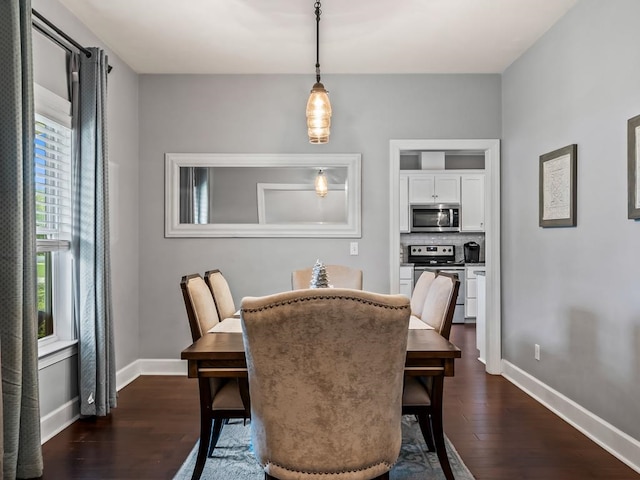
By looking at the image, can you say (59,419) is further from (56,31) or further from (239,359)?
(56,31)

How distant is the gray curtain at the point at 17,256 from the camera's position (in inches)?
84.3

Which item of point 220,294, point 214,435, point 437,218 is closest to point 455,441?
point 214,435

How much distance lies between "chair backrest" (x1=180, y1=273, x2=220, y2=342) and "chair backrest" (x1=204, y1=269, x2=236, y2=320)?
282mm

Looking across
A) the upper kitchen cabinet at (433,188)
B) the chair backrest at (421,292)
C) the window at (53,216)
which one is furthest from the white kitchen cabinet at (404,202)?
the window at (53,216)

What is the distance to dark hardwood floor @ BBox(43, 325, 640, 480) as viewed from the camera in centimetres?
236

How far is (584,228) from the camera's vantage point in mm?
2854

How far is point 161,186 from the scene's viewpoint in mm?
4180

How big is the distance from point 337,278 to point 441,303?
128 centimetres

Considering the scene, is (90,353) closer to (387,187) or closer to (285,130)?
(285,130)

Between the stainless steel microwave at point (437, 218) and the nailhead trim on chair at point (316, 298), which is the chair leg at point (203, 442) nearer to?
the nailhead trim on chair at point (316, 298)

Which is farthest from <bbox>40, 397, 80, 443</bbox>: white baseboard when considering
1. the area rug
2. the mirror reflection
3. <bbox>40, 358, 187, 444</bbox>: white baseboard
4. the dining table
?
the mirror reflection

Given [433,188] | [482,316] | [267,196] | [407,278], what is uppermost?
[433,188]

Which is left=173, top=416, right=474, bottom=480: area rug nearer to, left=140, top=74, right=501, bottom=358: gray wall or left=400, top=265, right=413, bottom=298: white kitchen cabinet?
left=140, top=74, right=501, bottom=358: gray wall

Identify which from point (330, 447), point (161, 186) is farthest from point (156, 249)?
point (330, 447)
